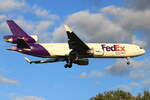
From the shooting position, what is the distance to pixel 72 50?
12000cm

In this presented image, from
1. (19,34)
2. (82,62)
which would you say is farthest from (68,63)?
(19,34)

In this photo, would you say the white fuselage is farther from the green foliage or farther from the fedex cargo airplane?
the green foliage

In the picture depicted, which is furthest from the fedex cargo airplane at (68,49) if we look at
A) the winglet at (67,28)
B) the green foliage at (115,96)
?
the green foliage at (115,96)

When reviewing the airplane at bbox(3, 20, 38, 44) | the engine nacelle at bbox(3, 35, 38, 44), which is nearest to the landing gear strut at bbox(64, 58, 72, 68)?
the airplane at bbox(3, 20, 38, 44)

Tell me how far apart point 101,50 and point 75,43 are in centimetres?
759

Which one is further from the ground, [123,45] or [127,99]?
[123,45]

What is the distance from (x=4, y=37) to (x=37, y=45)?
938 cm

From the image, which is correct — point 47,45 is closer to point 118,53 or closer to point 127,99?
point 118,53

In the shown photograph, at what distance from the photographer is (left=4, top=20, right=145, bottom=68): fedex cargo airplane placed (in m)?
118

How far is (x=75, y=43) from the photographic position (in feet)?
385

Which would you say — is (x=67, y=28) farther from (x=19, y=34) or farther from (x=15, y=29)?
(x=15, y=29)

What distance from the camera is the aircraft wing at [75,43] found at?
113456mm

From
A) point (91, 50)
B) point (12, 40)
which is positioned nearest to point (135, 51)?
point (91, 50)

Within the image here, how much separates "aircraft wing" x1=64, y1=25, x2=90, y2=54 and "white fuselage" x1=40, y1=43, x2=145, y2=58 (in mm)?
1849
